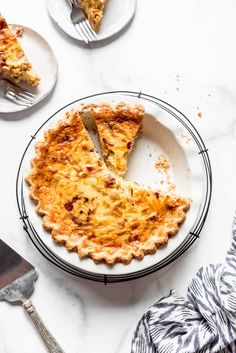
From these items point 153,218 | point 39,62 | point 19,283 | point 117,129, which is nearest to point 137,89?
point 117,129

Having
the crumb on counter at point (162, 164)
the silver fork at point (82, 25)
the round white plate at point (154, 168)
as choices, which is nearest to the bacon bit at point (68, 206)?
the round white plate at point (154, 168)

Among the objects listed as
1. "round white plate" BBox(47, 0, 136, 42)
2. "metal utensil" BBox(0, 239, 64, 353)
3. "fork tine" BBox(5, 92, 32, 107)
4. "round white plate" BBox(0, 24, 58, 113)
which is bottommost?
"metal utensil" BBox(0, 239, 64, 353)

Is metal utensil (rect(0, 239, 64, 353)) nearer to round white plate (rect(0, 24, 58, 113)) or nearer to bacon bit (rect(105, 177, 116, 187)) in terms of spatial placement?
bacon bit (rect(105, 177, 116, 187))

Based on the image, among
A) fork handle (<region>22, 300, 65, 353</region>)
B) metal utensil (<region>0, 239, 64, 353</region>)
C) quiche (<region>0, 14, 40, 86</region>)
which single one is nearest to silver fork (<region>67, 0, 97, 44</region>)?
quiche (<region>0, 14, 40, 86</region>)

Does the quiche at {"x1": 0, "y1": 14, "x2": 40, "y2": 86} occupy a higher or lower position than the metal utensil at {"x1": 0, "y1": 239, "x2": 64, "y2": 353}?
higher

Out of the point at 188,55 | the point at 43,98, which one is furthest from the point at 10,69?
the point at 188,55

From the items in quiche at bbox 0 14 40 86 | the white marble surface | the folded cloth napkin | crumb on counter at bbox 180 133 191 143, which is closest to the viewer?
the folded cloth napkin

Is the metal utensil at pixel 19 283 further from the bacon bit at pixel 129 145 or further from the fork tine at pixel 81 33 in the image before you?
the fork tine at pixel 81 33

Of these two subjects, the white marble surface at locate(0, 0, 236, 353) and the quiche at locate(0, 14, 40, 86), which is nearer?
the white marble surface at locate(0, 0, 236, 353)
